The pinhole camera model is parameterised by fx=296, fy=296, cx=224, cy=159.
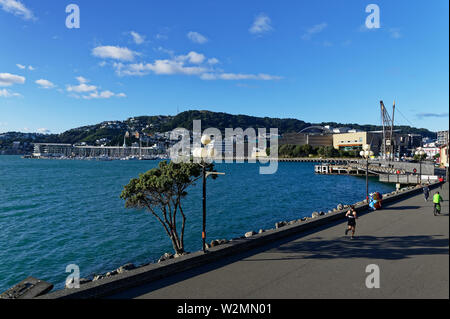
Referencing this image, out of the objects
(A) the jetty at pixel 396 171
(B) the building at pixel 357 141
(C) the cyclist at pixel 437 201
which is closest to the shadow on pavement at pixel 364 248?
(C) the cyclist at pixel 437 201

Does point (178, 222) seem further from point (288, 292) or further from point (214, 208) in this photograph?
point (288, 292)

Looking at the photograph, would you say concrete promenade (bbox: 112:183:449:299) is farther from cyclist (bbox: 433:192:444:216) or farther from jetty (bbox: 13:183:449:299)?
cyclist (bbox: 433:192:444:216)

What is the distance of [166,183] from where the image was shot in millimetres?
11859

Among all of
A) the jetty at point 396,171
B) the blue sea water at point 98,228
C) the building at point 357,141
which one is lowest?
the blue sea water at point 98,228

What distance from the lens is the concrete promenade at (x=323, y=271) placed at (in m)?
6.16

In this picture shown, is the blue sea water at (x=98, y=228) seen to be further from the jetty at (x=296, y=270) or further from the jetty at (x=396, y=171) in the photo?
the jetty at (x=396, y=171)

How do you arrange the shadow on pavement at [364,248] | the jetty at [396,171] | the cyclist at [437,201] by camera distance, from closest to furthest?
the shadow on pavement at [364,248] < the cyclist at [437,201] < the jetty at [396,171]

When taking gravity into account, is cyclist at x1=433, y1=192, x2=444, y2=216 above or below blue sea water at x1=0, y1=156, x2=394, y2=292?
above

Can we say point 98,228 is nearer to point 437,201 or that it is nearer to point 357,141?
point 437,201

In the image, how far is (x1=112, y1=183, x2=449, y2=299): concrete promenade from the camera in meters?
6.16

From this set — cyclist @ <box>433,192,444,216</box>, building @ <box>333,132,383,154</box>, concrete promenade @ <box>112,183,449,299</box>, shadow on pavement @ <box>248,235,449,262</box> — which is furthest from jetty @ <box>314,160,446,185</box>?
building @ <box>333,132,383,154</box>

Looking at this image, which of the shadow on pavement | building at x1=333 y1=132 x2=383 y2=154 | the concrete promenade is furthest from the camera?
building at x1=333 y1=132 x2=383 y2=154

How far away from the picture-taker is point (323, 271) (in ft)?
24.6
